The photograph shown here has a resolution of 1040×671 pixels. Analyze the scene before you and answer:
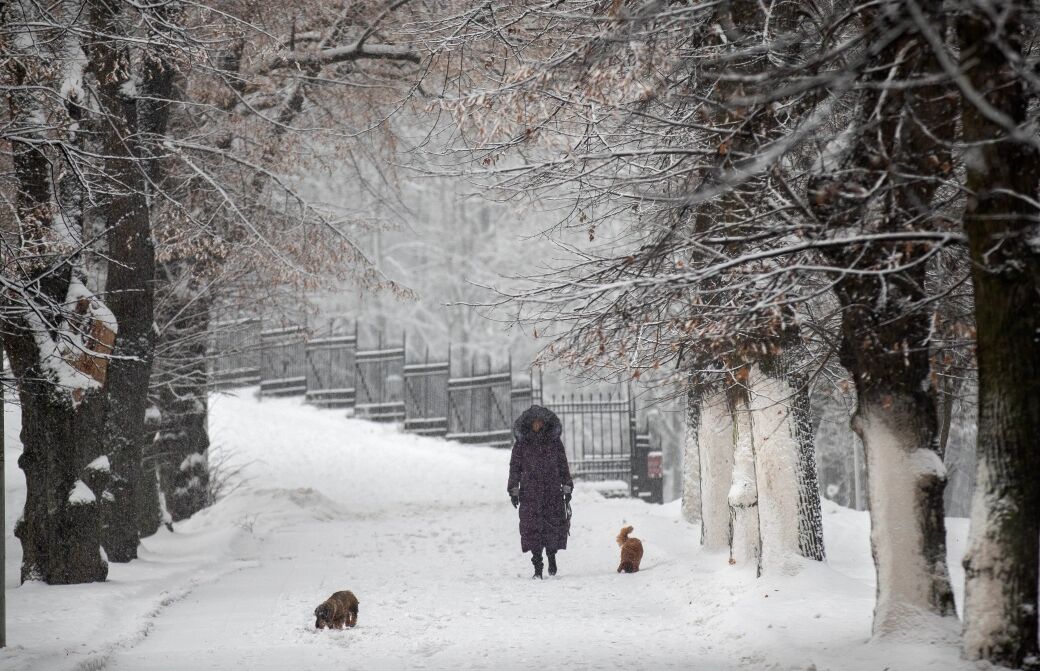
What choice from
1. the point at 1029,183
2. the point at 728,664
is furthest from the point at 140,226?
the point at 1029,183

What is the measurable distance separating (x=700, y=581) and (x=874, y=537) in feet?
11.6

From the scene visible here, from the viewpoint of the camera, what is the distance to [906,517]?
6.15 m

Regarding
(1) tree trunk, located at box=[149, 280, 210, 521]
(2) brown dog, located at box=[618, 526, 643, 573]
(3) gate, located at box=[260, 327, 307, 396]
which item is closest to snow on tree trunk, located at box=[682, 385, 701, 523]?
(2) brown dog, located at box=[618, 526, 643, 573]

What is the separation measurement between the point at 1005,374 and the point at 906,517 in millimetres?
1305

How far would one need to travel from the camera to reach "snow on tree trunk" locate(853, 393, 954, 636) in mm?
6074

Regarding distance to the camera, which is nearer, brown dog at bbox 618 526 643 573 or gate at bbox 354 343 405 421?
brown dog at bbox 618 526 643 573

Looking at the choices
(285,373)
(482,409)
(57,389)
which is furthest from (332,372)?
(57,389)

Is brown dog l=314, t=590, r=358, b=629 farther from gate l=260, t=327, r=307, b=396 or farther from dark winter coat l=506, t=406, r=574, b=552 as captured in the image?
gate l=260, t=327, r=307, b=396

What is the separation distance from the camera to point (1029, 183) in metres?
5.30

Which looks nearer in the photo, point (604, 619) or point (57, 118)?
point (604, 619)

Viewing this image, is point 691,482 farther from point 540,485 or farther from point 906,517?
point 906,517

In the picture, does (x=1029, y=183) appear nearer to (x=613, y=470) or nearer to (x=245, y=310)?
(x=245, y=310)

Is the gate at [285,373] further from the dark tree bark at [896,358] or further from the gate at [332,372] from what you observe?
the dark tree bark at [896,358]

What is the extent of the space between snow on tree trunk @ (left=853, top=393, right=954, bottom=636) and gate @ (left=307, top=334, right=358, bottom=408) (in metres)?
22.8
